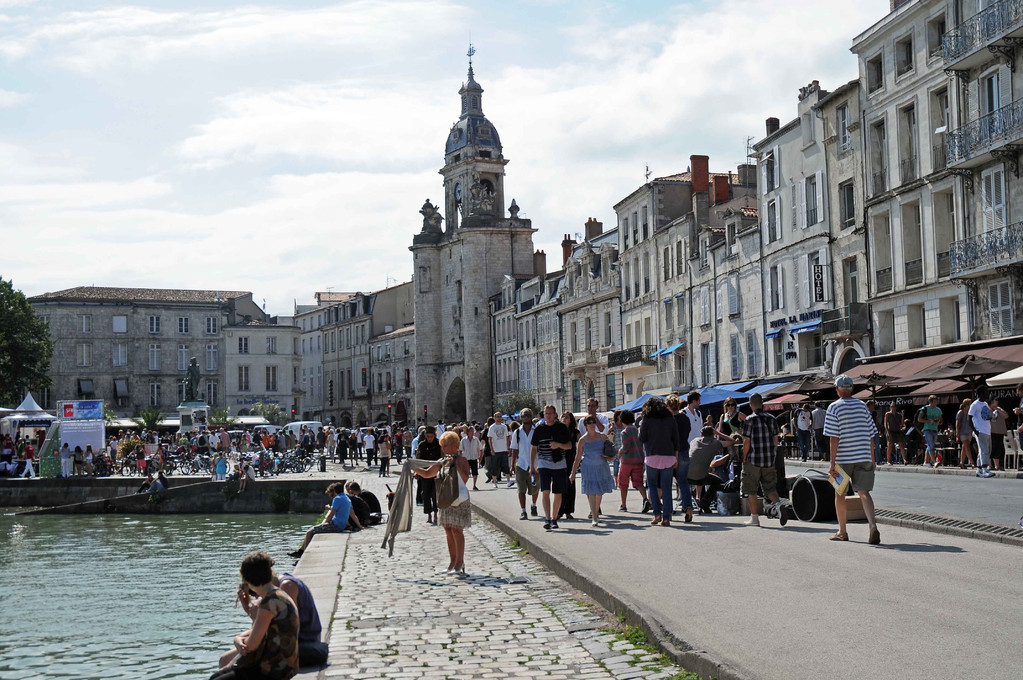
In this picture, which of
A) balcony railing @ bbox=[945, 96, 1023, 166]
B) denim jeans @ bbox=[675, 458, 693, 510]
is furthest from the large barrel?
balcony railing @ bbox=[945, 96, 1023, 166]

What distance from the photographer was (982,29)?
29953 mm

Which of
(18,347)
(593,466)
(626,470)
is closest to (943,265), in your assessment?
(626,470)

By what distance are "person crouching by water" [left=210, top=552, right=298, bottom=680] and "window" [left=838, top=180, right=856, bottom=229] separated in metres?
33.3

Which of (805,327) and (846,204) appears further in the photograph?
(805,327)

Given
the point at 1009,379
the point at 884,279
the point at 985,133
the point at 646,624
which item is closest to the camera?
the point at 646,624

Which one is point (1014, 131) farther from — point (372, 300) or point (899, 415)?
point (372, 300)

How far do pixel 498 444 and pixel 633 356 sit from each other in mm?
27249

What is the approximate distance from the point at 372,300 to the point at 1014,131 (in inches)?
3121

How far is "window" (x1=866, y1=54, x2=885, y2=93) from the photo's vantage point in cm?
3606

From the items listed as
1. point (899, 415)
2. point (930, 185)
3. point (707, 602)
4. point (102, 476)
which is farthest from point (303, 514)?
point (707, 602)

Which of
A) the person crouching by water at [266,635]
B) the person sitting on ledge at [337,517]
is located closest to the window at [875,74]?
the person sitting on ledge at [337,517]

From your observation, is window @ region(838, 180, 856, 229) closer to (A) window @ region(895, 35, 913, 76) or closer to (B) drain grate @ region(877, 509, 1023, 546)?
(A) window @ region(895, 35, 913, 76)

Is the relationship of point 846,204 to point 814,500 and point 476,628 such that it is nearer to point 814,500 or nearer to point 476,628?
point 814,500

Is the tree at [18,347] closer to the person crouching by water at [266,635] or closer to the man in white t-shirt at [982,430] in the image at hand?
the man in white t-shirt at [982,430]
